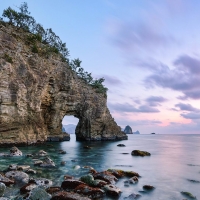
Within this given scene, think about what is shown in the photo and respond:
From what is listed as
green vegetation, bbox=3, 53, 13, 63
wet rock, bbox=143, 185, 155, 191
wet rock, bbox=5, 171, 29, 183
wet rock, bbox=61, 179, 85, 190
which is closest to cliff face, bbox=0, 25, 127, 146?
green vegetation, bbox=3, 53, 13, 63

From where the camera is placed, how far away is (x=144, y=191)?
1566 cm

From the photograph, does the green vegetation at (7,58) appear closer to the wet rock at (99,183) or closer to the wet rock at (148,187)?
the wet rock at (99,183)

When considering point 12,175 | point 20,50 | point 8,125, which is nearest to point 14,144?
point 8,125

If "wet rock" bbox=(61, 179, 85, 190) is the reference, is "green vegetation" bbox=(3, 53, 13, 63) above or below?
above

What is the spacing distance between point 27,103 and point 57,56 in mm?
22431

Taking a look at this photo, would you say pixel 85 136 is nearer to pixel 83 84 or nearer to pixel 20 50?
pixel 83 84

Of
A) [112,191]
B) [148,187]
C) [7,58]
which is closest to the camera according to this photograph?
[112,191]

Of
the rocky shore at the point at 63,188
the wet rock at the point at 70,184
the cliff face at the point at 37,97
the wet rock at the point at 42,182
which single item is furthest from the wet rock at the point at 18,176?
the cliff face at the point at 37,97

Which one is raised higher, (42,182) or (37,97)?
(37,97)

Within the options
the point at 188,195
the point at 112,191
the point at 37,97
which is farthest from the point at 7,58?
the point at 188,195

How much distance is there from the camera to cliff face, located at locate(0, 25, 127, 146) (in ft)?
144

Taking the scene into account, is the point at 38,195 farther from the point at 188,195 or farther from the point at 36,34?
the point at 36,34

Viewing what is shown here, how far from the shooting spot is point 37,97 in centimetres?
5438

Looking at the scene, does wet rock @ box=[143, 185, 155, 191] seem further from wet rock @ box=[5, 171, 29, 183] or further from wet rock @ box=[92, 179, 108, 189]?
wet rock @ box=[5, 171, 29, 183]
